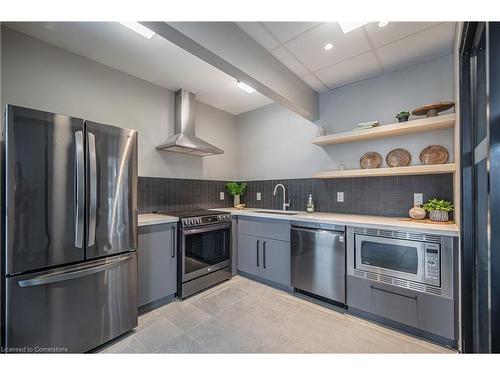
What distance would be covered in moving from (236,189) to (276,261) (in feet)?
4.70

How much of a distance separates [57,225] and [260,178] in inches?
102

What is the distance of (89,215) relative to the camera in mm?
1496

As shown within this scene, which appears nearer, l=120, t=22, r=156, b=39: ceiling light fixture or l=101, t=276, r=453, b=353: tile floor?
l=101, t=276, r=453, b=353: tile floor

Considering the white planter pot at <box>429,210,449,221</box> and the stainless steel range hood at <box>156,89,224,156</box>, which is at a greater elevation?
the stainless steel range hood at <box>156,89,224,156</box>

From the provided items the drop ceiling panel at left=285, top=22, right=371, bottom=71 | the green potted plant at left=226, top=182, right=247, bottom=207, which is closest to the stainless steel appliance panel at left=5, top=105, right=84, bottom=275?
the drop ceiling panel at left=285, top=22, right=371, bottom=71

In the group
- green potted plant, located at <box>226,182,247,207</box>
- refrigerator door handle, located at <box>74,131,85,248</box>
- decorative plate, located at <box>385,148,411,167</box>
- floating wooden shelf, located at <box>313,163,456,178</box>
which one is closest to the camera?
refrigerator door handle, located at <box>74,131,85,248</box>

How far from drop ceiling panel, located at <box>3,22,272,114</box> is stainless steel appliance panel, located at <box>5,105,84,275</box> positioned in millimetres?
937

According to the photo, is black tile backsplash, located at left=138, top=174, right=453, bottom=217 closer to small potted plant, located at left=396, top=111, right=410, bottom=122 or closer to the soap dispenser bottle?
the soap dispenser bottle

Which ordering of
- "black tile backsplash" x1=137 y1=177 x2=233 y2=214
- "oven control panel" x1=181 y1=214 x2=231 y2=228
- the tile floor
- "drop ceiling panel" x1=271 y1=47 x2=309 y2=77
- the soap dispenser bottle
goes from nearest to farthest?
the tile floor < "drop ceiling panel" x1=271 y1=47 x2=309 y2=77 < "oven control panel" x1=181 y1=214 x2=231 y2=228 < "black tile backsplash" x1=137 y1=177 x2=233 y2=214 < the soap dispenser bottle

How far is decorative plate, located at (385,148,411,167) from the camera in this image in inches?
85.6

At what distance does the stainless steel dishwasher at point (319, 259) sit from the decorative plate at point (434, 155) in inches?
42.2

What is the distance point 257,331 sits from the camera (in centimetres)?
176
